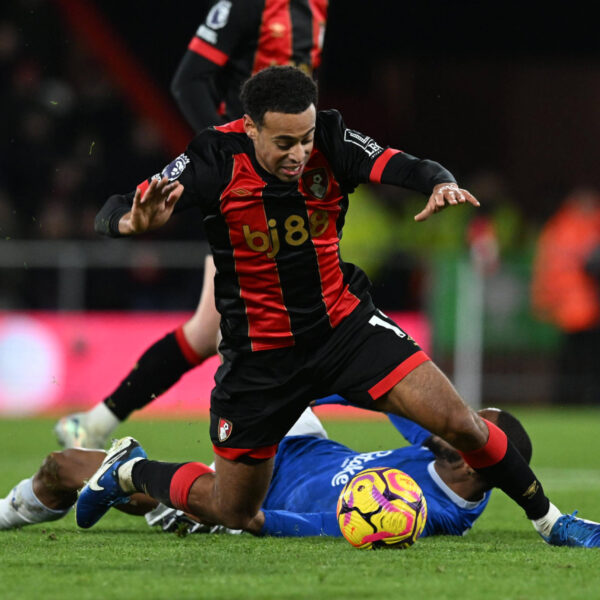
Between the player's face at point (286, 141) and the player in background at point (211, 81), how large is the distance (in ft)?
4.78

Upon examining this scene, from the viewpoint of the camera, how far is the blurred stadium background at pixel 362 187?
1242cm

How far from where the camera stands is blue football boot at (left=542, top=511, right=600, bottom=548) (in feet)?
15.4

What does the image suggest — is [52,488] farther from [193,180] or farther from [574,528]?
[574,528]

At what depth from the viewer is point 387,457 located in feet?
17.5

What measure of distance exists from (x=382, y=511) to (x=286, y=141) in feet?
4.39

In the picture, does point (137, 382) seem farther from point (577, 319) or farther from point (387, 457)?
point (577, 319)

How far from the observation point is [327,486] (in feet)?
17.3

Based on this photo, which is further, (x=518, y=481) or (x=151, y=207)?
(x=518, y=481)

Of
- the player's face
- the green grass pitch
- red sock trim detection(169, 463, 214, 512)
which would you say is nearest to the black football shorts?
red sock trim detection(169, 463, 214, 512)

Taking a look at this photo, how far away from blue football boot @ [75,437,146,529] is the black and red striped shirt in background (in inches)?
66.9

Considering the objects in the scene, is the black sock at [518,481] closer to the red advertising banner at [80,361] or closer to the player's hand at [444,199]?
the player's hand at [444,199]

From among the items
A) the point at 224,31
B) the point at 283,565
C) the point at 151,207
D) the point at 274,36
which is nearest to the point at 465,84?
the point at 274,36

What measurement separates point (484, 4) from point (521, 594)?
1322 centimetres

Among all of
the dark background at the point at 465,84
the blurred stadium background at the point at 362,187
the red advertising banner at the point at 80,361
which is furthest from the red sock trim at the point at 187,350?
the dark background at the point at 465,84
